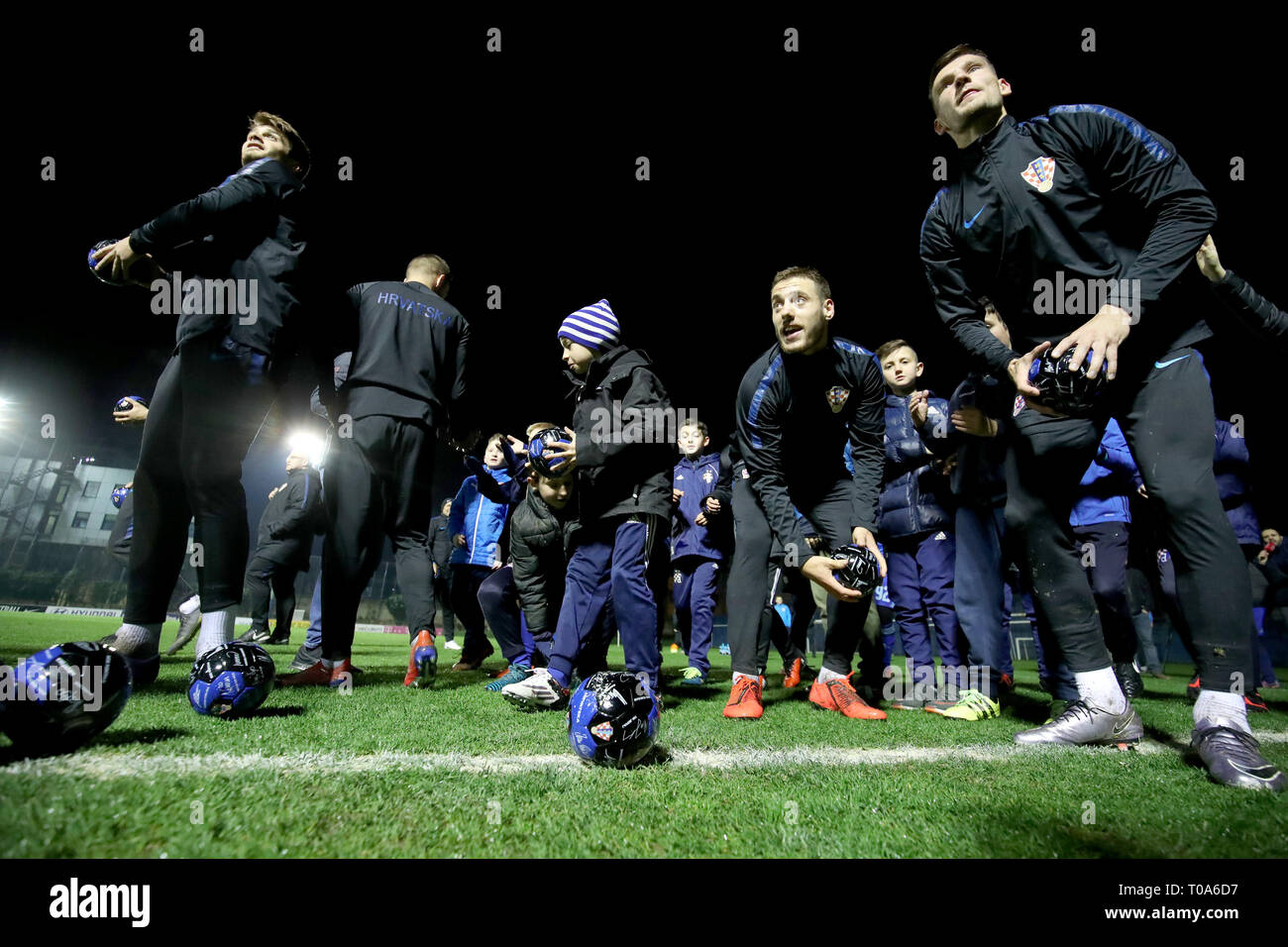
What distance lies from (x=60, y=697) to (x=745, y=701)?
256 centimetres

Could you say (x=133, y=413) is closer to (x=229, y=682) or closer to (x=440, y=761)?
(x=229, y=682)

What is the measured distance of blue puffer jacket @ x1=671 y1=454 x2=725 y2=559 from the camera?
6.62 m

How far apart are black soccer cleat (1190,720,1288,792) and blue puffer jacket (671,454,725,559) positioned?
473 cm

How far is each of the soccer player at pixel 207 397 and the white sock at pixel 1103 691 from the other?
3.64 metres

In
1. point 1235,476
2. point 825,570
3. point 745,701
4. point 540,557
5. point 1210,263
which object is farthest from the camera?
point 1235,476

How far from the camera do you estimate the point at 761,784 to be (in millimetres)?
1567

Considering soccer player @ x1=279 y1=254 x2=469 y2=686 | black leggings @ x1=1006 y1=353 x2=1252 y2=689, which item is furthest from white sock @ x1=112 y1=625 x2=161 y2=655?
black leggings @ x1=1006 y1=353 x2=1252 y2=689

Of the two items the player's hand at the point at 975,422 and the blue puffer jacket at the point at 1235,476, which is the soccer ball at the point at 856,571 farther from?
the blue puffer jacket at the point at 1235,476

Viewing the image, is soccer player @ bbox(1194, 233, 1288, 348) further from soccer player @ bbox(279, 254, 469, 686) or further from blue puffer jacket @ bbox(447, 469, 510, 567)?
blue puffer jacket @ bbox(447, 469, 510, 567)

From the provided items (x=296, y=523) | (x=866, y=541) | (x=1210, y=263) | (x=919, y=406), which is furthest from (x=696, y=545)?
(x=1210, y=263)

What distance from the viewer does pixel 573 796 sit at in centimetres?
139

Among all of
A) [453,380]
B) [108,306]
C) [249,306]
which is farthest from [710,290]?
[108,306]
